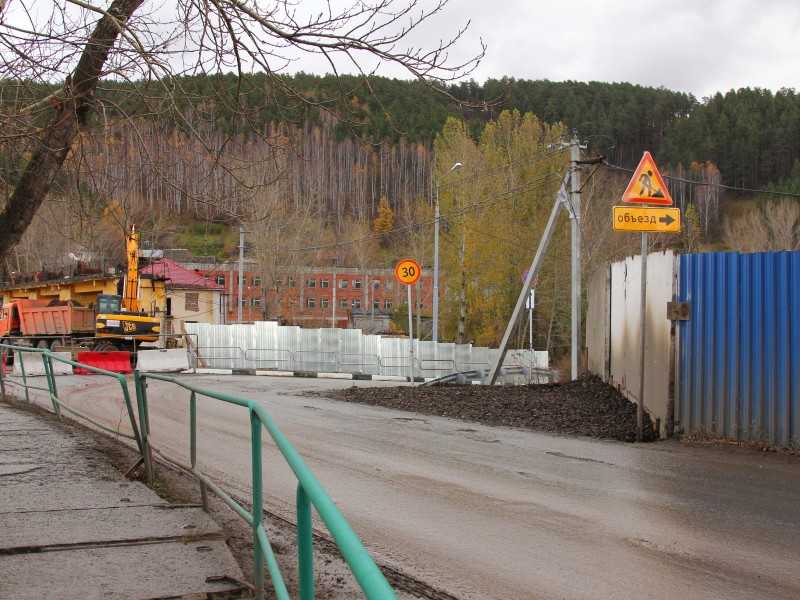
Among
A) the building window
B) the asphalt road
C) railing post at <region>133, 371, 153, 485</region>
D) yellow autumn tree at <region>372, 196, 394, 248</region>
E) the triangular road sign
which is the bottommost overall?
the asphalt road

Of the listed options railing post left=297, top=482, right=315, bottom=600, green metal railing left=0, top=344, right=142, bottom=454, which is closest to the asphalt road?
green metal railing left=0, top=344, right=142, bottom=454

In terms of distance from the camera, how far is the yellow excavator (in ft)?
118

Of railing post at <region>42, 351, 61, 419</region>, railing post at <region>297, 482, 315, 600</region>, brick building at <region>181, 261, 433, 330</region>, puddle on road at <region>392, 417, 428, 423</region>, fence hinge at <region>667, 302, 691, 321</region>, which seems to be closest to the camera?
railing post at <region>297, 482, 315, 600</region>

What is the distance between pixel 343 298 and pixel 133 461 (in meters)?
96.3

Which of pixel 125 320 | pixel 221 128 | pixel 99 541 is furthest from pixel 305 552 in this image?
pixel 125 320

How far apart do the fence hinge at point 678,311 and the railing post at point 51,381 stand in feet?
29.7

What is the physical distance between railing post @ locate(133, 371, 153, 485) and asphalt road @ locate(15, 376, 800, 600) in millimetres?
116

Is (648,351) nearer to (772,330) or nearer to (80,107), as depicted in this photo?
(772,330)

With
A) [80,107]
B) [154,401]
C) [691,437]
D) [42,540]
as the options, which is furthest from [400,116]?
[691,437]

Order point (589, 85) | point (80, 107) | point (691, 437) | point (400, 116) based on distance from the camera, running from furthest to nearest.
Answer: point (589, 85), point (691, 437), point (400, 116), point (80, 107)

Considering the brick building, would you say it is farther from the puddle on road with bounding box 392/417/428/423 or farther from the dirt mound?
the puddle on road with bounding box 392/417/428/423

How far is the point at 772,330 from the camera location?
1084 centimetres

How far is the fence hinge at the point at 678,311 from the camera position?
38.7ft

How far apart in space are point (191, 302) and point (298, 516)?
68.3 metres
